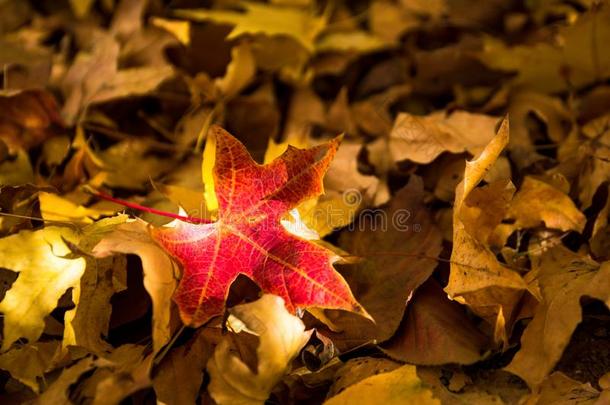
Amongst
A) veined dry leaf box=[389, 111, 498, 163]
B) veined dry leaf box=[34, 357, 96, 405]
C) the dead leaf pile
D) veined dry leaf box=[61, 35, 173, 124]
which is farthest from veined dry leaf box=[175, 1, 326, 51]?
veined dry leaf box=[34, 357, 96, 405]

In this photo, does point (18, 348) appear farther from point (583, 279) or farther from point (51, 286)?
point (583, 279)

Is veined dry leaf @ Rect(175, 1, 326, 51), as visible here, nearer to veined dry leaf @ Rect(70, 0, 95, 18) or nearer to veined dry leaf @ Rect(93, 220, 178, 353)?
veined dry leaf @ Rect(70, 0, 95, 18)

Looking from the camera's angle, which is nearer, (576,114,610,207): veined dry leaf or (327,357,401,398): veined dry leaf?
(327,357,401,398): veined dry leaf

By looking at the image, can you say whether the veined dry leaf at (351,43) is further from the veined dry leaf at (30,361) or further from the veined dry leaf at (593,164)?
the veined dry leaf at (30,361)

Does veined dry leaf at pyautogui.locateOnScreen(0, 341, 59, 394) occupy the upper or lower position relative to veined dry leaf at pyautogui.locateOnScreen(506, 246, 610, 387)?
lower

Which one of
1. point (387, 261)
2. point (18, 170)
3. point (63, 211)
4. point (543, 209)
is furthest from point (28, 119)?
point (543, 209)

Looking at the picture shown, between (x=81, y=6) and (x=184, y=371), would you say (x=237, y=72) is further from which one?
(x=184, y=371)

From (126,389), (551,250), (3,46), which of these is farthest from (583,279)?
(3,46)
